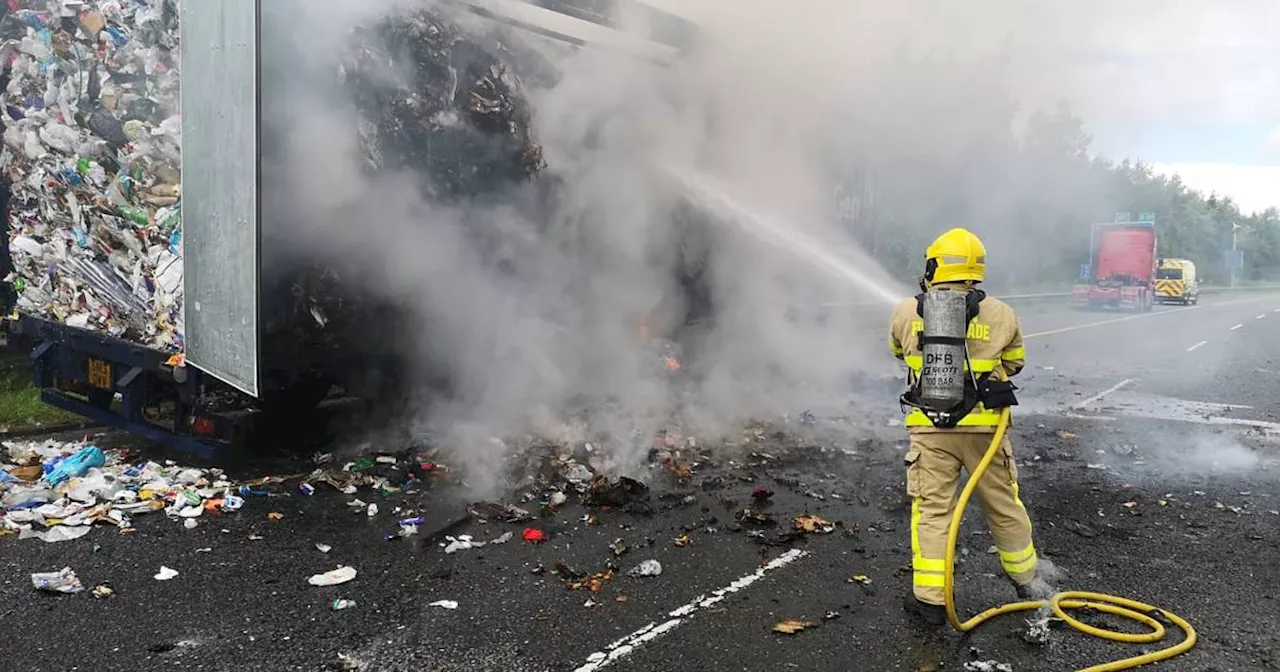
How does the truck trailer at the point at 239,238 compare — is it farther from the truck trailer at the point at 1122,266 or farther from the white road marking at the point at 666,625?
the truck trailer at the point at 1122,266

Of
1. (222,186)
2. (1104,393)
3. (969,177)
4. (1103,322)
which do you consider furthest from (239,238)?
(1103,322)

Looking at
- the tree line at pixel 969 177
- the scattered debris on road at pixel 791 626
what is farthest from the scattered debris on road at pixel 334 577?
the tree line at pixel 969 177

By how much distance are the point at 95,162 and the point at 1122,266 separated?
91.4ft

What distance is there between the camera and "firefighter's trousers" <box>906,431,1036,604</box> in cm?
325

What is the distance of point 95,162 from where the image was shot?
484 centimetres

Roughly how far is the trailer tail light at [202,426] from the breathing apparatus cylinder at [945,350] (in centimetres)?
392

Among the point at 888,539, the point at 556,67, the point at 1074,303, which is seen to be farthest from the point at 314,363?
the point at 1074,303

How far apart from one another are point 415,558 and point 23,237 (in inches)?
158


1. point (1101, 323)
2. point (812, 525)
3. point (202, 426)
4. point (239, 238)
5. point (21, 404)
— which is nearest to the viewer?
point (239, 238)

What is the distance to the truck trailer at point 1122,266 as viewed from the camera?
25156 millimetres

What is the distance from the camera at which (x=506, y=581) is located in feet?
11.5

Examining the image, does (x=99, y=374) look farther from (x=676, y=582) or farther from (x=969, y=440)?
(x=969, y=440)

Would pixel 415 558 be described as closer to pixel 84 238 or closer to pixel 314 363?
pixel 314 363

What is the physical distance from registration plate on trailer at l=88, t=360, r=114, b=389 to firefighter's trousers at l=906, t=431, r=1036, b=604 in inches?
183
